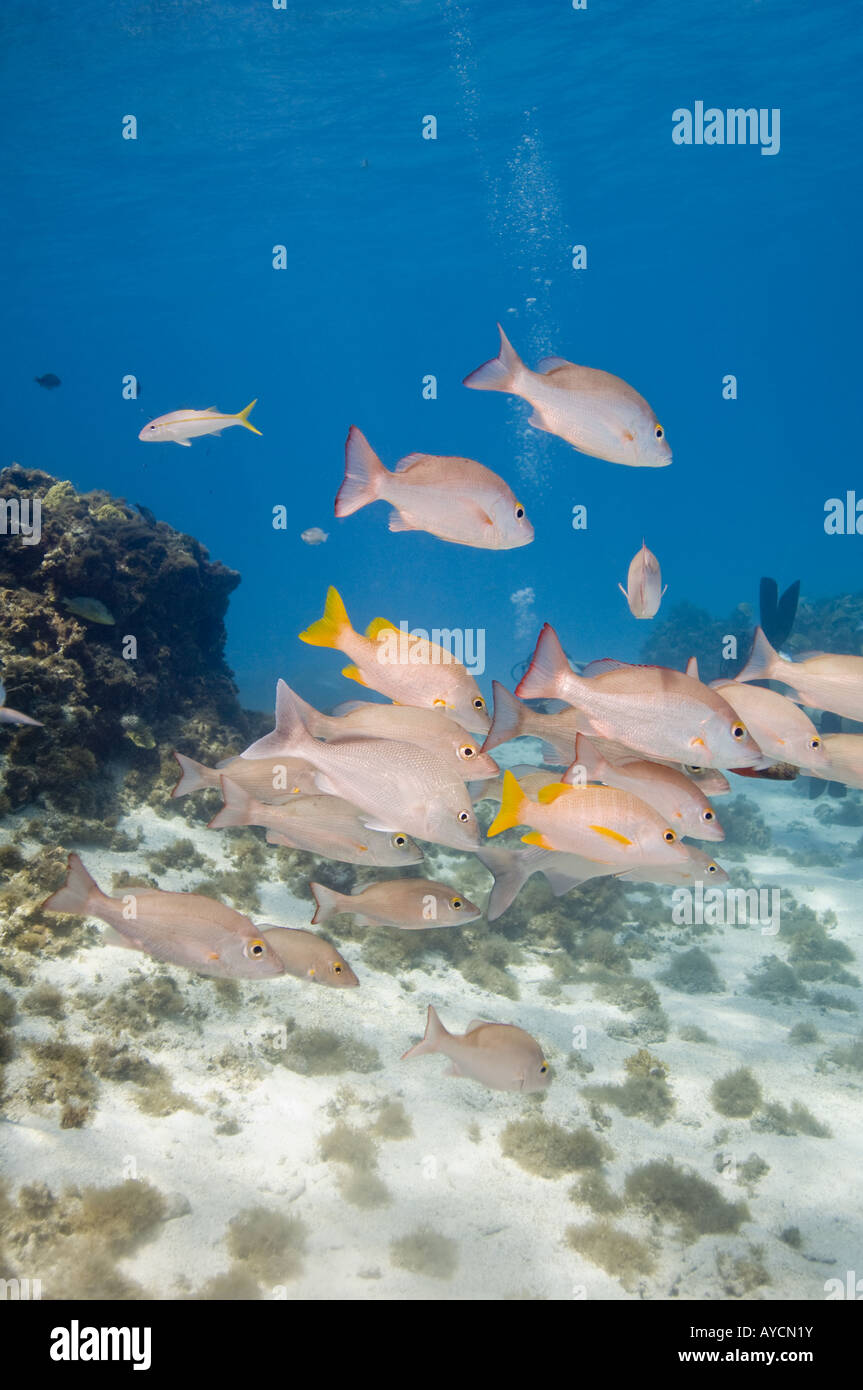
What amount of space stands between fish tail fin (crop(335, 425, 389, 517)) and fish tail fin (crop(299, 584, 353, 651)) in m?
0.49

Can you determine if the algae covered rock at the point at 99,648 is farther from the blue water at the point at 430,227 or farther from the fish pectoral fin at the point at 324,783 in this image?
the blue water at the point at 430,227

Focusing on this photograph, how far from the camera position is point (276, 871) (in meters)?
7.81

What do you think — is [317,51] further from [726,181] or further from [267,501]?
[267,501]

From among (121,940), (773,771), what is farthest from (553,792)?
(121,940)

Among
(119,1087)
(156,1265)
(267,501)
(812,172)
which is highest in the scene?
(267,501)

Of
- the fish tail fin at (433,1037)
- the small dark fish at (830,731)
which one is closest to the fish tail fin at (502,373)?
the fish tail fin at (433,1037)

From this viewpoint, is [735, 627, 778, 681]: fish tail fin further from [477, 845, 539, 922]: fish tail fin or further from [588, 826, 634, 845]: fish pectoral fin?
[477, 845, 539, 922]: fish tail fin

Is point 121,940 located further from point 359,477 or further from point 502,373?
point 502,373

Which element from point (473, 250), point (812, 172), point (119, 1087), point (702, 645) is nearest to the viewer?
point (119, 1087)

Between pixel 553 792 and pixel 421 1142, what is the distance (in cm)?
359

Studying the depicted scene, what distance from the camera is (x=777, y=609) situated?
12914 millimetres

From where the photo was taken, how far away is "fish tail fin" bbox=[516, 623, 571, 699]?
9.37 ft

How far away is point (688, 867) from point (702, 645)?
16.8m

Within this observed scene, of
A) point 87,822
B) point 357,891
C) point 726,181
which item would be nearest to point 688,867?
point 357,891
